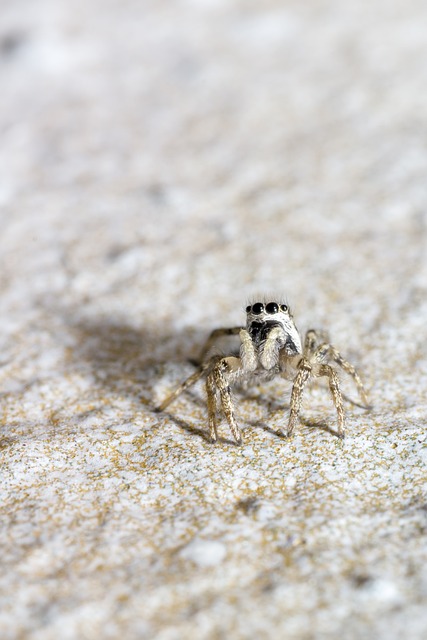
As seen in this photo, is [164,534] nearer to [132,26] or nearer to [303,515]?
[303,515]

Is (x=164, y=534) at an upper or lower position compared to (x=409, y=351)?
lower

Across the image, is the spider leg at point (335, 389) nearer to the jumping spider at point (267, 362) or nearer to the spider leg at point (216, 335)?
the jumping spider at point (267, 362)

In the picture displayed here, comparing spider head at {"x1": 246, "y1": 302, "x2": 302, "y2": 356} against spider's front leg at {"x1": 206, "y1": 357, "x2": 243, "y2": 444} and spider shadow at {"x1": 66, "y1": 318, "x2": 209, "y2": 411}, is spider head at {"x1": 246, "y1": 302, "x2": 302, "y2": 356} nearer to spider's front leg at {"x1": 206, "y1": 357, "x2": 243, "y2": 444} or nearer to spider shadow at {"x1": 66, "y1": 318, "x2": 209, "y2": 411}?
spider's front leg at {"x1": 206, "y1": 357, "x2": 243, "y2": 444}

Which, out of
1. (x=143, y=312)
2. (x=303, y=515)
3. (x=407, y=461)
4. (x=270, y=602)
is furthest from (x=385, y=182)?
(x=270, y=602)

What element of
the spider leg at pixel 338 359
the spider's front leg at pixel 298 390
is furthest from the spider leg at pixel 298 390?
the spider leg at pixel 338 359

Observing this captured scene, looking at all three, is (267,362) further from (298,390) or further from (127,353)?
(127,353)

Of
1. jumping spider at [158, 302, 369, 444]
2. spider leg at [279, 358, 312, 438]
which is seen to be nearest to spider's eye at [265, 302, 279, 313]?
jumping spider at [158, 302, 369, 444]

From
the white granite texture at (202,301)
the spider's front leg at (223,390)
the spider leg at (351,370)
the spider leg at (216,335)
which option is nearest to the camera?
the white granite texture at (202,301)
